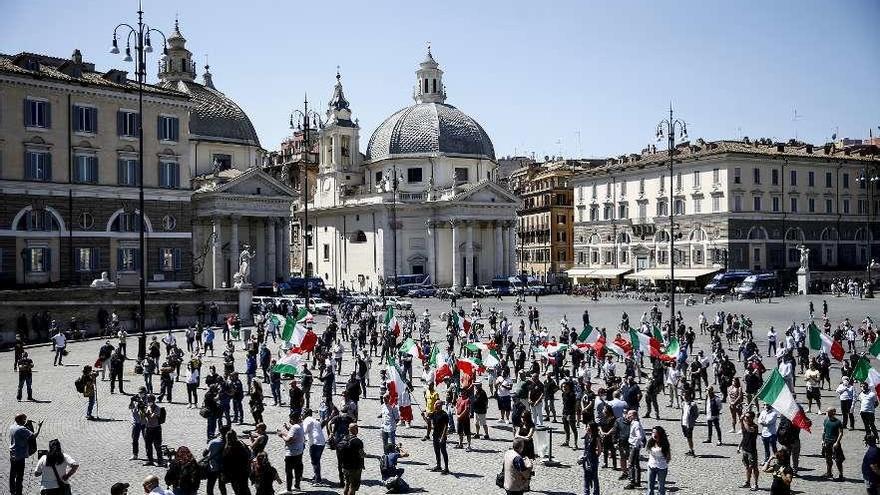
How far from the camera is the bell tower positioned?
86.3m

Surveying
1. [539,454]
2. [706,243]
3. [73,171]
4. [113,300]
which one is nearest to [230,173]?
[73,171]

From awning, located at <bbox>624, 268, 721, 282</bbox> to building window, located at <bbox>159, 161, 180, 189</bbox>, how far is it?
4022cm

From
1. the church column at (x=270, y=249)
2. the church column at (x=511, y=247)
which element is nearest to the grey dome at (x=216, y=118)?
the church column at (x=270, y=249)

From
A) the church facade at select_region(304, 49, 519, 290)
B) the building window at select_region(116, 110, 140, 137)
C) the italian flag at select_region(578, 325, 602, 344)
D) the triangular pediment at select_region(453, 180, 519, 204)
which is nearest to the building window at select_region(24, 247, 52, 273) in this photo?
the building window at select_region(116, 110, 140, 137)

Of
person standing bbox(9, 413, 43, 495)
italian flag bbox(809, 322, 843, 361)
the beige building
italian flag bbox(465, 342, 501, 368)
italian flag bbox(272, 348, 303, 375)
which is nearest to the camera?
person standing bbox(9, 413, 43, 495)

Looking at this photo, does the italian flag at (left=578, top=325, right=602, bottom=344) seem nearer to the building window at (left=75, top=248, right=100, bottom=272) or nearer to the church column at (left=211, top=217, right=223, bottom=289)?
the building window at (left=75, top=248, right=100, bottom=272)

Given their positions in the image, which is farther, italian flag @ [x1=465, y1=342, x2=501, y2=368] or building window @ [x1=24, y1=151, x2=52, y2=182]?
building window @ [x1=24, y1=151, x2=52, y2=182]

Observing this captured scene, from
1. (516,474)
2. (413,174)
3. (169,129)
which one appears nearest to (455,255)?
(413,174)

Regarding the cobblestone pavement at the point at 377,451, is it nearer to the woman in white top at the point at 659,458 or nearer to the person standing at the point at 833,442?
the person standing at the point at 833,442

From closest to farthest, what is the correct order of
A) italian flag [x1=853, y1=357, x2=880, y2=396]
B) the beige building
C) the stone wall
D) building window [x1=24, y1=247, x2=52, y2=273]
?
italian flag [x1=853, y1=357, x2=880, y2=396]
the stone wall
the beige building
building window [x1=24, y1=247, x2=52, y2=273]

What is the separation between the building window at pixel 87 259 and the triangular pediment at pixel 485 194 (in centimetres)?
3439

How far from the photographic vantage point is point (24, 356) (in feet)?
76.5

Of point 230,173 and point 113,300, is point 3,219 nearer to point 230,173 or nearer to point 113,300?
point 113,300

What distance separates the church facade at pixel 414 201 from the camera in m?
76.4
